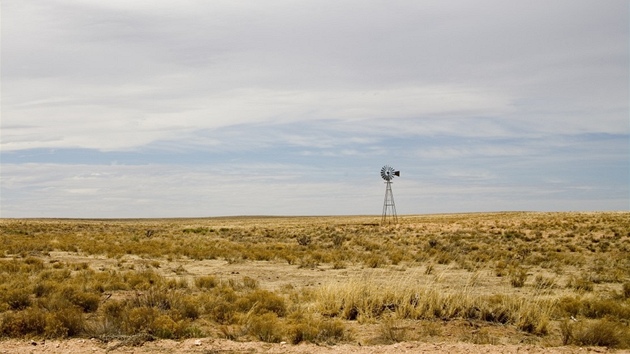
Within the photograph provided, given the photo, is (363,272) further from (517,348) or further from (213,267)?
(517,348)

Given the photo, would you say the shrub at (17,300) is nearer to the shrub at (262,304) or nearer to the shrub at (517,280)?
the shrub at (262,304)

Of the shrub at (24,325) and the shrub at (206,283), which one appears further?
the shrub at (206,283)

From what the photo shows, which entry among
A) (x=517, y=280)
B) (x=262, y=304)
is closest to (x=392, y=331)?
(x=262, y=304)

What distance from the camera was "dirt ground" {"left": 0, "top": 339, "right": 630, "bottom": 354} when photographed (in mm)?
9469

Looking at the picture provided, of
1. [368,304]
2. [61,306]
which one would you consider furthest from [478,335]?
[61,306]

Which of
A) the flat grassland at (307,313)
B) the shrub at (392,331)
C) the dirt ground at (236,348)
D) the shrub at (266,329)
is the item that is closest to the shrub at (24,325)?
the flat grassland at (307,313)

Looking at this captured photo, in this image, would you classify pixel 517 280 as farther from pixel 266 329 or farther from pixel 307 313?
pixel 266 329

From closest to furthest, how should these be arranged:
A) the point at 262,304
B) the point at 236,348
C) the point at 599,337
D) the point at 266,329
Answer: the point at 236,348
the point at 599,337
the point at 266,329
the point at 262,304

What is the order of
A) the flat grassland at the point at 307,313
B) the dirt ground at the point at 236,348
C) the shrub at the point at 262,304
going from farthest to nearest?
the shrub at the point at 262,304 → the flat grassland at the point at 307,313 → the dirt ground at the point at 236,348

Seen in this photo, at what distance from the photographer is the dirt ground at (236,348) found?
373 inches

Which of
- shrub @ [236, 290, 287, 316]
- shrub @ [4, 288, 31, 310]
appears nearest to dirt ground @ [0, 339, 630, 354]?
shrub @ [236, 290, 287, 316]

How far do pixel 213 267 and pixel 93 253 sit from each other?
385 inches

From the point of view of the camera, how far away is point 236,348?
32.0ft

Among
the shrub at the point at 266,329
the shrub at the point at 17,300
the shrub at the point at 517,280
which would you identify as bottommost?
the shrub at the point at 517,280
